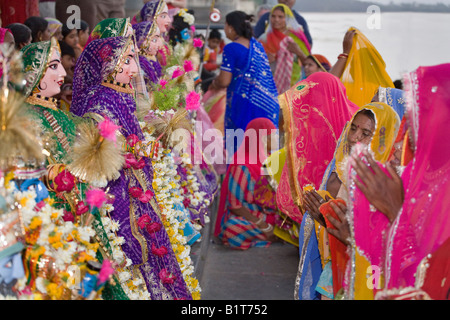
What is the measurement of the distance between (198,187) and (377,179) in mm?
3228

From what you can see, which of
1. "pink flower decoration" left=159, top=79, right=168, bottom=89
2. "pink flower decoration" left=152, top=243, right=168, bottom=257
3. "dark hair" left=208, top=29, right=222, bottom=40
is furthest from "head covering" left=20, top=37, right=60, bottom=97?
"dark hair" left=208, top=29, right=222, bottom=40

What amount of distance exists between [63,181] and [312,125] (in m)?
1.98

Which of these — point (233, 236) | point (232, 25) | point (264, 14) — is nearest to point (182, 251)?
point (233, 236)

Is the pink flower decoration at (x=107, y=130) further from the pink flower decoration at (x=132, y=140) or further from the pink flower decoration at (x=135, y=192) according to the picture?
the pink flower decoration at (x=135, y=192)

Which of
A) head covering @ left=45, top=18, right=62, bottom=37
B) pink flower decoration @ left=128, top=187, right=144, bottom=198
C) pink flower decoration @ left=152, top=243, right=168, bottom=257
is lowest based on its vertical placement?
pink flower decoration @ left=152, top=243, right=168, bottom=257

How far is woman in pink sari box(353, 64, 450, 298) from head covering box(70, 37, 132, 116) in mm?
1693

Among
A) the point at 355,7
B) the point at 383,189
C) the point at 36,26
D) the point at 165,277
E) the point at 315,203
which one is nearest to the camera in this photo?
the point at 383,189

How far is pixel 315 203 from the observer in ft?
10.1

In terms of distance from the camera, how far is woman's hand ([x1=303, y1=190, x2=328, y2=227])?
305cm

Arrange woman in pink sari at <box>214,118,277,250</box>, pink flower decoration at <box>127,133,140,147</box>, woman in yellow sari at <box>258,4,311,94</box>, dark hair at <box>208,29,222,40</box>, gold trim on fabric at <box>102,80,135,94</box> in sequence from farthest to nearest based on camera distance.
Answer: dark hair at <box>208,29,222,40</box> < woman in yellow sari at <box>258,4,311,94</box> < woman in pink sari at <box>214,118,277,250</box> < gold trim on fabric at <box>102,80,135,94</box> < pink flower decoration at <box>127,133,140,147</box>

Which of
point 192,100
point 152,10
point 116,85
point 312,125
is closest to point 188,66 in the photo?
point 152,10

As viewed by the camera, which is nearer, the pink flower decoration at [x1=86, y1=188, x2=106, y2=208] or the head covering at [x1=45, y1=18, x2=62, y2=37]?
the pink flower decoration at [x1=86, y1=188, x2=106, y2=208]

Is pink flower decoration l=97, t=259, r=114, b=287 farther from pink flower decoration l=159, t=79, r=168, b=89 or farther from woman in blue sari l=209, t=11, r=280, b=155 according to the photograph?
woman in blue sari l=209, t=11, r=280, b=155

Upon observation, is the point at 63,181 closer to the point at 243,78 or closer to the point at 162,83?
the point at 162,83
